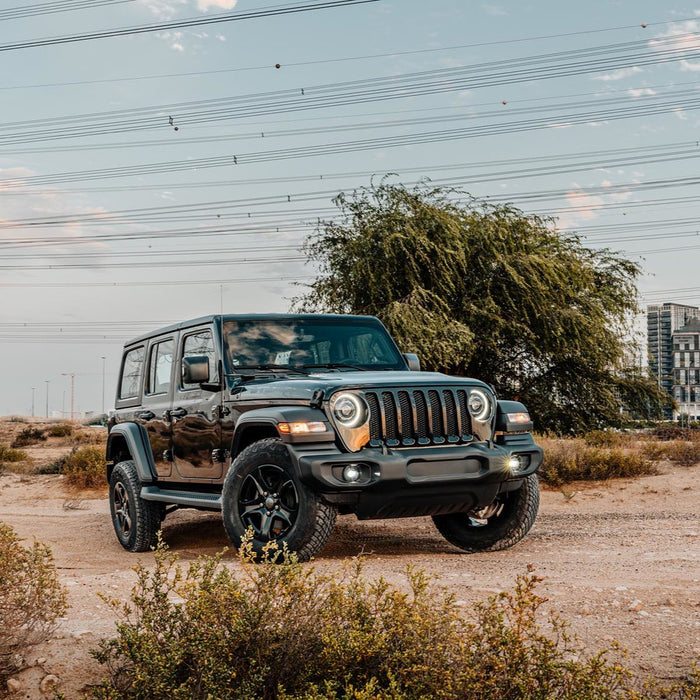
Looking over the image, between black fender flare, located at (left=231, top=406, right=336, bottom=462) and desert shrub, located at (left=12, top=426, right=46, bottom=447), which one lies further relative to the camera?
desert shrub, located at (left=12, top=426, right=46, bottom=447)

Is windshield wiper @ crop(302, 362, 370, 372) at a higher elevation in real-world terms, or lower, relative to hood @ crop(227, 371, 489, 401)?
higher

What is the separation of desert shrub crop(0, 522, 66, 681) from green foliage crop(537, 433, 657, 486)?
11.1 m

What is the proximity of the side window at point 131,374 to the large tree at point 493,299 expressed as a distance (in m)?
14.6

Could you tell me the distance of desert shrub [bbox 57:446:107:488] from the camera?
17844 mm

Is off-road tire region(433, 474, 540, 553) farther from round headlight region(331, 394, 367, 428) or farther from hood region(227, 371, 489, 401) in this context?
round headlight region(331, 394, 367, 428)

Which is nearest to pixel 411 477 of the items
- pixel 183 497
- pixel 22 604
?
pixel 183 497

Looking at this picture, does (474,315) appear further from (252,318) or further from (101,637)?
(101,637)

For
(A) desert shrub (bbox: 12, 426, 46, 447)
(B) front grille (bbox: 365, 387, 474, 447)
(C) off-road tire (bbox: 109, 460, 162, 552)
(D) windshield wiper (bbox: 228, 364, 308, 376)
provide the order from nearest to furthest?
(B) front grille (bbox: 365, 387, 474, 447) < (D) windshield wiper (bbox: 228, 364, 308, 376) < (C) off-road tire (bbox: 109, 460, 162, 552) < (A) desert shrub (bbox: 12, 426, 46, 447)

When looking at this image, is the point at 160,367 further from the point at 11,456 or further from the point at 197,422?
the point at 11,456

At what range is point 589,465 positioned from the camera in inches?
611

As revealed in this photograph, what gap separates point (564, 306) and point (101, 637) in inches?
996

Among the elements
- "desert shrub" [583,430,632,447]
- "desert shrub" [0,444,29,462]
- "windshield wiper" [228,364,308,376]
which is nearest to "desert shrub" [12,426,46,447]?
"desert shrub" [0,444,29,462]

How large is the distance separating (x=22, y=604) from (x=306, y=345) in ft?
13.3

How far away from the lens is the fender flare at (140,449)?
A: 9164 millimetres
